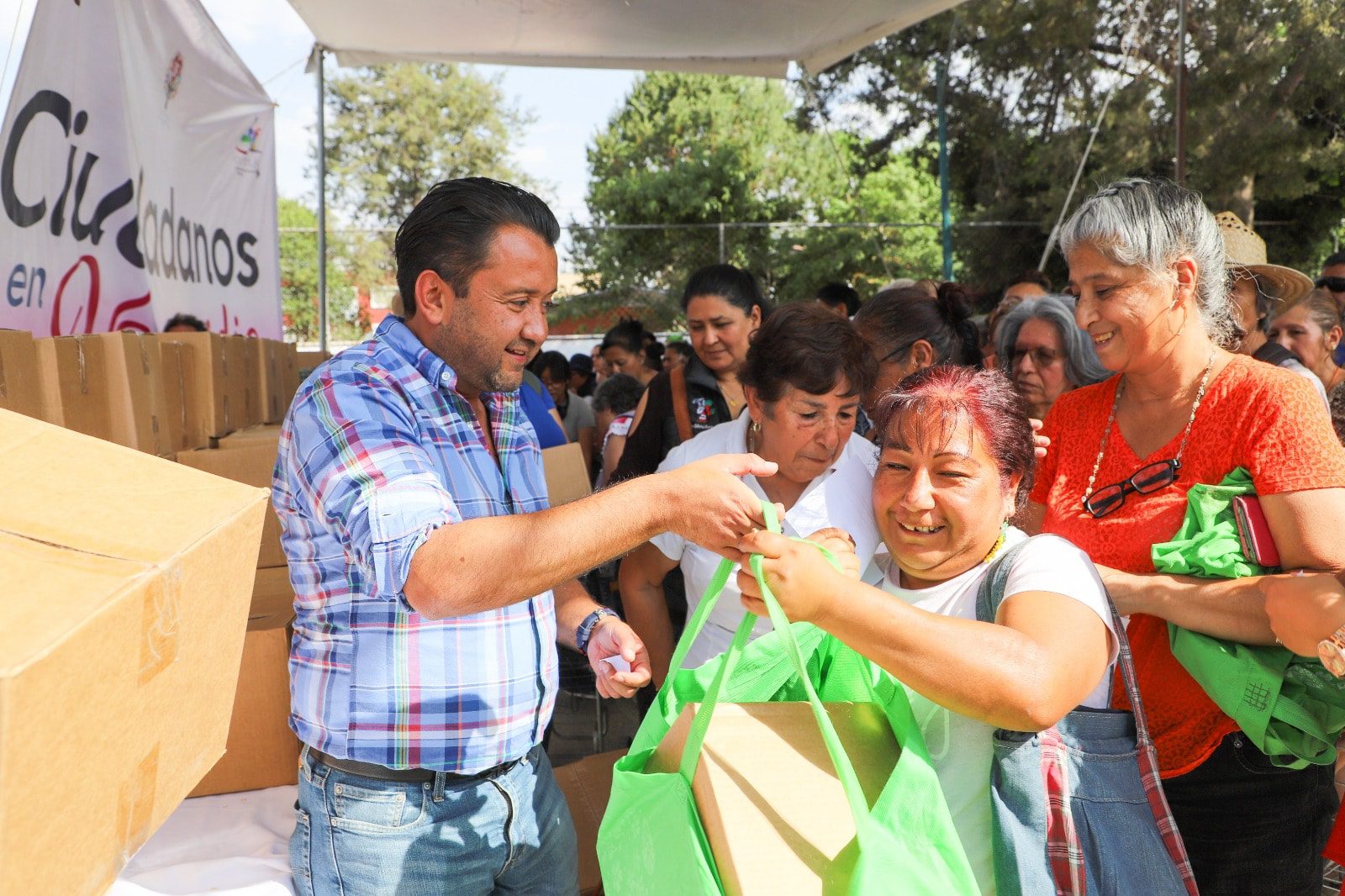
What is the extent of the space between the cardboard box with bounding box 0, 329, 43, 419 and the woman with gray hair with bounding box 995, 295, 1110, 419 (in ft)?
9.25

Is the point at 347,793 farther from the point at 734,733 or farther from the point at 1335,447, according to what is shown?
the point at 1335,447

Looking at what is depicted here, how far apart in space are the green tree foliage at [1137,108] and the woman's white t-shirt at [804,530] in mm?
8761

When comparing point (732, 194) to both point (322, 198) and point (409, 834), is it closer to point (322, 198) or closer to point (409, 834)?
point (322, 198)

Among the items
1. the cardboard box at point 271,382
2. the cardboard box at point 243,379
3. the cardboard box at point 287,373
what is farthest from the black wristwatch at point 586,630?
the cardboard box at point 287,373

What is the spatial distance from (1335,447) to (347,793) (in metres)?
1.81

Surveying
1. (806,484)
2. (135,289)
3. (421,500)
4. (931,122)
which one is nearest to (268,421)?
(135,289)

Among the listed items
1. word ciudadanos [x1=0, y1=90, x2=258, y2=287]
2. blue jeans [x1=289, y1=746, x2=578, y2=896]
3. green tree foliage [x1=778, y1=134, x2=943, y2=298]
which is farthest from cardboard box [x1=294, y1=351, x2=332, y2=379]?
green tree foliage [x1=778, y1=134, x2=943, y2=298]

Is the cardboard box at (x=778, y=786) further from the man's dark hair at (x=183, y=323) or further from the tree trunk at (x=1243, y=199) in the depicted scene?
the tree trunk at (x=1243, y=199)

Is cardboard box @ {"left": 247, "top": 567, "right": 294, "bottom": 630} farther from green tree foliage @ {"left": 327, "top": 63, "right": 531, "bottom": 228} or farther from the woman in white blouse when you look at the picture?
green tree foliage @ {"left": 327, "top": 63, "right": 531, "bottom": 228}

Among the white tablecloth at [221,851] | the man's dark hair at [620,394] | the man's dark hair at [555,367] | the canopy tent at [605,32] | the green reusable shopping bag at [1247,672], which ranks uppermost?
the canopy tent at [605,32]

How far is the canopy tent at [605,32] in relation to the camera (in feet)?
17.6

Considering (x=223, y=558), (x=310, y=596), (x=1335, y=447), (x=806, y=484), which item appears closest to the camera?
(x=223, y=558)

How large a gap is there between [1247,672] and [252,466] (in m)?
2.56

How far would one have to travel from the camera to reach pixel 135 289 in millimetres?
3986
